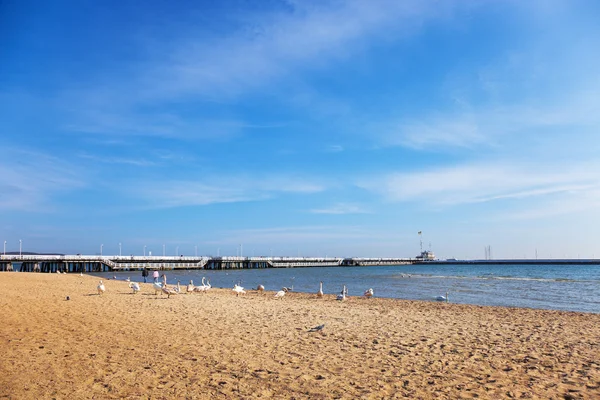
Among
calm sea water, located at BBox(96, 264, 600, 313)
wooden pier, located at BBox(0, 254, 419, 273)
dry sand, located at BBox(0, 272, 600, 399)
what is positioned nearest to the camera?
dry sand, located at BBox(0, 272, 600, 399)

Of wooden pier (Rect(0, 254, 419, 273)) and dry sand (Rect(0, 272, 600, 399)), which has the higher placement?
dry sand (Rect(0, 272, 600, 399))

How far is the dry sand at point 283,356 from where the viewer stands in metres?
6.71

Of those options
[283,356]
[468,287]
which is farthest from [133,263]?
[283,356]

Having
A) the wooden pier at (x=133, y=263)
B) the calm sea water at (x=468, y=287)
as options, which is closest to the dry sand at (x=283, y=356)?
the calm sea water at (x=468, y=287)

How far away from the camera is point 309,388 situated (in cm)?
677

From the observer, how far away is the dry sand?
22.0 ft

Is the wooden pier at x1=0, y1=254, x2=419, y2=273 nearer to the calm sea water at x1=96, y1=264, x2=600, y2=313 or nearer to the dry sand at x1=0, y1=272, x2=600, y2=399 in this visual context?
the calm sea water at x1=96, y1=264, x2=600, y2=313

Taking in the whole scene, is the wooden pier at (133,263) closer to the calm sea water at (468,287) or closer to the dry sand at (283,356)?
the calm sea water at (468,287)

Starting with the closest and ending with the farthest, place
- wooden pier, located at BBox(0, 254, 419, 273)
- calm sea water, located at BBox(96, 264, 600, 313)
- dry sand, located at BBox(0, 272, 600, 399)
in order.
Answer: dry sand, located at BBox(0, 272, 600, 399), calm sea water, located at BBox(96, 264, 600, 313), wooden pier, located at BBox(0, 254, 419, 273)

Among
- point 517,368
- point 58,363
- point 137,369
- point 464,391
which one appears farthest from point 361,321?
point 58,363

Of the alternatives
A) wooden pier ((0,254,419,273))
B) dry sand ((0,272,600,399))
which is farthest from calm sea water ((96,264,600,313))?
wooden pier ((0,254,419,273))

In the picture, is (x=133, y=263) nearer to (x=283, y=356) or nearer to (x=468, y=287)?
(x=468, y=287)

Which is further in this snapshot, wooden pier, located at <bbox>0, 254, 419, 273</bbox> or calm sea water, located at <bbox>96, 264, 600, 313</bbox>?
wooden pier, located at <bbox>0, 254, 419, 273</bbox>

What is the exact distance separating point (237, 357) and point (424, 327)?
671cm
